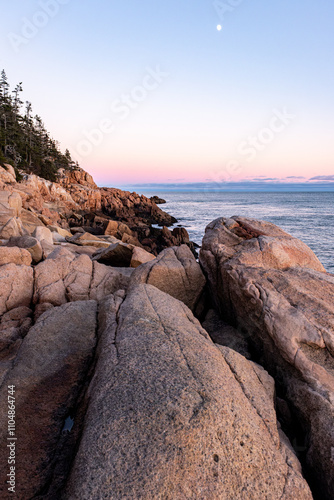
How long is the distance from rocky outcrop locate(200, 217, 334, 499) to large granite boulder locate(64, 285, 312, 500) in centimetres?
65

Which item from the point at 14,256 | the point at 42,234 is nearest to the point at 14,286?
the point at 14,256

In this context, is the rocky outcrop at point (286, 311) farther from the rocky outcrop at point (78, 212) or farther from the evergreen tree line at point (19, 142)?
the evergreen tree line at point (19, 142)

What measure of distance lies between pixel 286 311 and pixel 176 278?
3.75m

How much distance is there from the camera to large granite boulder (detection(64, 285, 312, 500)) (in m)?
3.27

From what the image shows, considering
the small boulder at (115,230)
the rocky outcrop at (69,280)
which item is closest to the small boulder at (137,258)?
the rocky outcrop at (69,280)

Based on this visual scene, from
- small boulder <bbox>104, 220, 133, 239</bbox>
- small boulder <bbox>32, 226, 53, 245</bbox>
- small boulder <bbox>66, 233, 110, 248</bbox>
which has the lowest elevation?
small boulder <bbox>104, 220, 133, 239</bbox>

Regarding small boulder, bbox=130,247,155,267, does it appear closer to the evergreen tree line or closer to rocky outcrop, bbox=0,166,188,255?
rocky outcrop, bbox=0,166,188,255

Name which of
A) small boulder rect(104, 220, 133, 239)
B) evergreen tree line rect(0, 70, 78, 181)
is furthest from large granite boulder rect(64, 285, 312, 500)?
Answer: evergreen tree line rect(0, 70, 78, 181)

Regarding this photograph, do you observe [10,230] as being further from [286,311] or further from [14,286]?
[286,311]

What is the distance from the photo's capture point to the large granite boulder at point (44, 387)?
3.99m

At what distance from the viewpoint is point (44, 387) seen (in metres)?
5.21

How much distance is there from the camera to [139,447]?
344 centimetres

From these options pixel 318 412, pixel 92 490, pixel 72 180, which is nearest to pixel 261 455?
pixel 318 412

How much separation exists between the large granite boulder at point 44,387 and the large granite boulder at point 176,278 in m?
2.20
